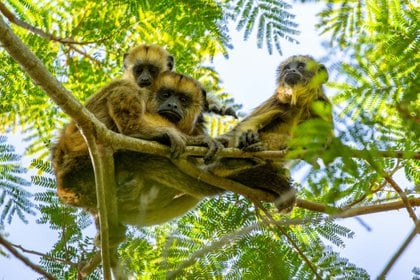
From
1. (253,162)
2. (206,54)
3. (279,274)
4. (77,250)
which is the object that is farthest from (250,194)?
(206,54)

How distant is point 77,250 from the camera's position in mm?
6516

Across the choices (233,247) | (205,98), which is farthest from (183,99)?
(233,247)

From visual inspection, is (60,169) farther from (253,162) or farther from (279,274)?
(279,274)

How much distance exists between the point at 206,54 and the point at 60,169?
2725 millimetres

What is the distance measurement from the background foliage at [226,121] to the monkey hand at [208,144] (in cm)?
81

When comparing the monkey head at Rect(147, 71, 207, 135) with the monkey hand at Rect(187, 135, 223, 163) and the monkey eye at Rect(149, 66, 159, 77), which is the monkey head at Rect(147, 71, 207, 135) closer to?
the monkey hand at Rect(187, 135, 223, 163)

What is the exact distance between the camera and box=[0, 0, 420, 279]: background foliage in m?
3.63

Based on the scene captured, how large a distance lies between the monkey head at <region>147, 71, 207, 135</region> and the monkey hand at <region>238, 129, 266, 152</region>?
993 millimetres

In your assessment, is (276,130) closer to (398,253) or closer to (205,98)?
(205,98)

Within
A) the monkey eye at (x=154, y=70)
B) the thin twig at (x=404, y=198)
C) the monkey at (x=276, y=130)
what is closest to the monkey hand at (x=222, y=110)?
the monkey at (x=276, y=130)

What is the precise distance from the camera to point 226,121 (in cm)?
879

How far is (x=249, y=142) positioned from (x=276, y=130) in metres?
1.33

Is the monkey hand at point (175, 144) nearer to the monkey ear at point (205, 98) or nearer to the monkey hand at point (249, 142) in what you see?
the monkey hand at point (249, 142)

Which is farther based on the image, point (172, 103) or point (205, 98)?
point (205, 98)
